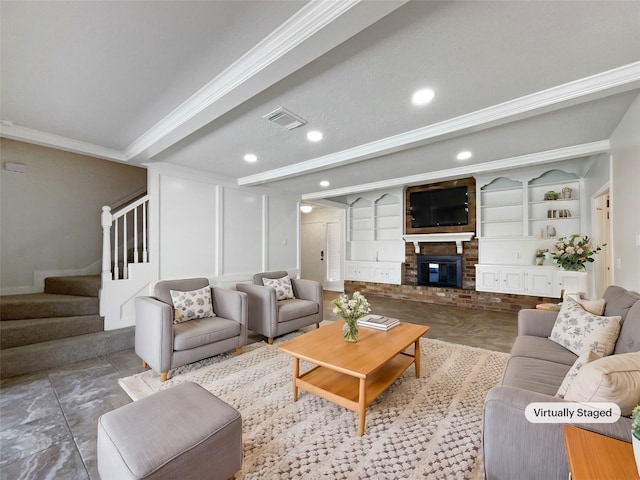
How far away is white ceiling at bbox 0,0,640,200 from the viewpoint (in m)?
1.39

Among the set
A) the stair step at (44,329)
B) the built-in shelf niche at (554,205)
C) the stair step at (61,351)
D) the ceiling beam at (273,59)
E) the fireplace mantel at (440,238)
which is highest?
the ceiling beam at (273,59)

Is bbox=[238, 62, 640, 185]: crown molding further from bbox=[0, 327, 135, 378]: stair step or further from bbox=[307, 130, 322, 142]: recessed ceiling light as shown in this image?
bbox=[0, 327, 135, 378]: stair step

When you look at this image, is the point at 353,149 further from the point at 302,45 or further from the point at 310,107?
the point at 302,45

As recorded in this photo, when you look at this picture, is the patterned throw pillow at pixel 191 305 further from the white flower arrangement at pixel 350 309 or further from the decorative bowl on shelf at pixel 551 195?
the decorative bowl on shelf at pixel 551 195

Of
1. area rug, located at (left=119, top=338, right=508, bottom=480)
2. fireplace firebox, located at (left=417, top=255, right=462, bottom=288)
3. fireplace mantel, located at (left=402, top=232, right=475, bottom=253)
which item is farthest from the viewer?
fireplace firebox, located at (left=417, top=255, right=462, bottom=288)

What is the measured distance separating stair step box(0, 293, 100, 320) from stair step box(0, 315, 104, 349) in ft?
0.27

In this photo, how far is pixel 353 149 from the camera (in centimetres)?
334

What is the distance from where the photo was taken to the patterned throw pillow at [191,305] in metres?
2.96

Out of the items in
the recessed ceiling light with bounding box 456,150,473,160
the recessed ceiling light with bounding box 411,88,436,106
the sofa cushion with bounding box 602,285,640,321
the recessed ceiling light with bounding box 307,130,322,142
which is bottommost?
the sofa cushion with bounding box 602,285,640,321

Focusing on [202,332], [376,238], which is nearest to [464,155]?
[376,238]

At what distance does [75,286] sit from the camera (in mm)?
3393

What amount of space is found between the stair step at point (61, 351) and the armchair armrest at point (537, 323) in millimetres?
4171

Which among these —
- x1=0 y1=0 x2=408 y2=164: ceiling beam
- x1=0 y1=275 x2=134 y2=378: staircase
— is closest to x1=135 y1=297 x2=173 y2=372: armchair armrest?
x1=0 y1=275 x2=134 y2=378: staircase

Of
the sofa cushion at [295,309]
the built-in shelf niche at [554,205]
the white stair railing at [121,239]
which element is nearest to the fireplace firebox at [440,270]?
the built-in shelf niche at [554,205]
